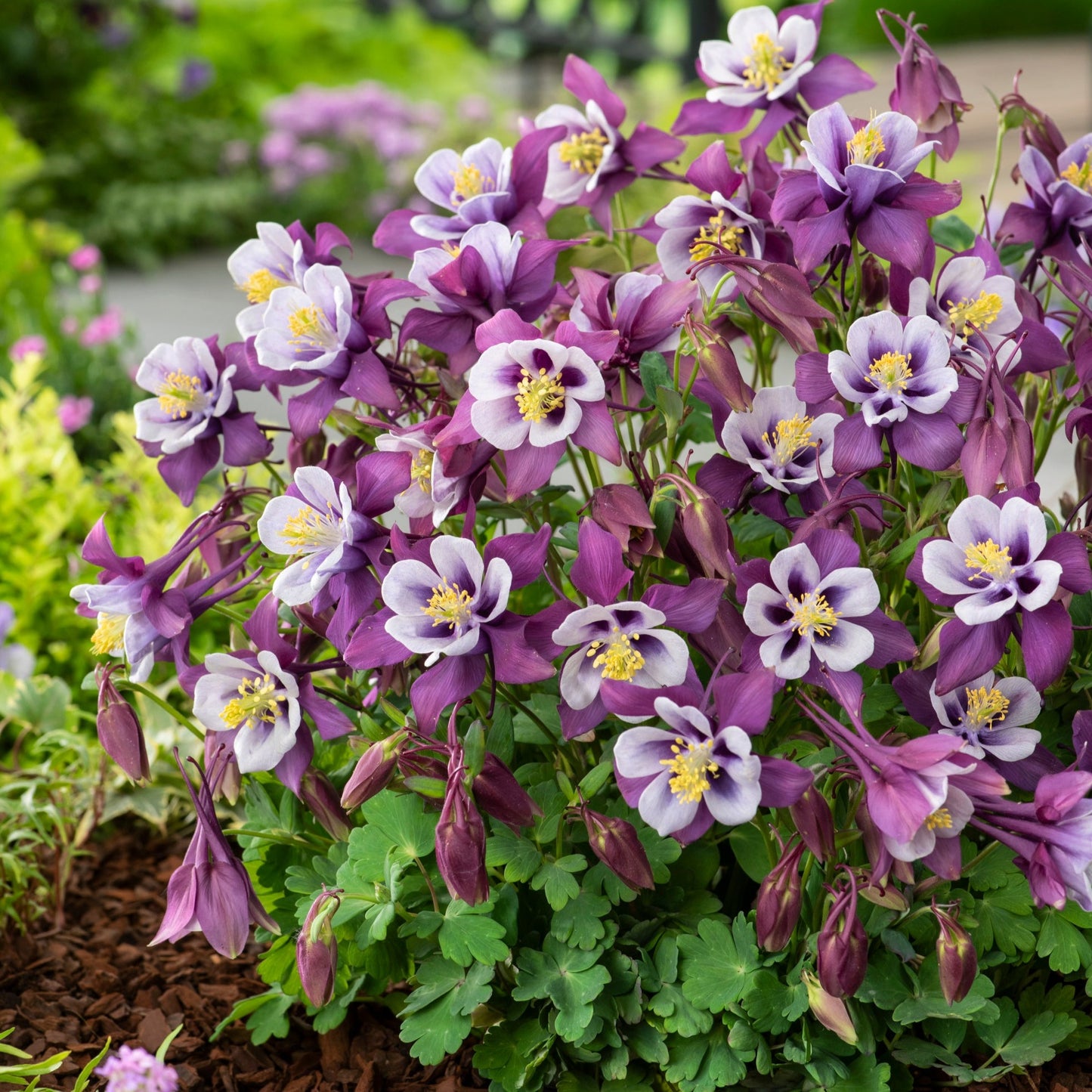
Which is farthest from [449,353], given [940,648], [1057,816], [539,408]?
[1057,816]

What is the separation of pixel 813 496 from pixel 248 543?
2.11 ft

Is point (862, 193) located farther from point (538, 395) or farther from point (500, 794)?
point (500, 794)

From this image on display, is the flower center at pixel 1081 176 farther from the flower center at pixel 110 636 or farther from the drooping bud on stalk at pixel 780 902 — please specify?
the flower center at pixel 110 636

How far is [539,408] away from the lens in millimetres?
1154

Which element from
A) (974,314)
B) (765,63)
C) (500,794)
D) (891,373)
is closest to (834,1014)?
(500,794)

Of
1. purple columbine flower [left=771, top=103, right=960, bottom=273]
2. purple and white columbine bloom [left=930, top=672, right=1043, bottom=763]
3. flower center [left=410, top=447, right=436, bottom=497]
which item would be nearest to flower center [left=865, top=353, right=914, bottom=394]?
purple columbine flower [left=771, top=103, right=960, bottom=273]

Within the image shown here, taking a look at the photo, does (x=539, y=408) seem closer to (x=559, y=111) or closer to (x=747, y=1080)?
(x=559, y=111)

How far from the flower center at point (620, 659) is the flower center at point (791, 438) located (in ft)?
0.83

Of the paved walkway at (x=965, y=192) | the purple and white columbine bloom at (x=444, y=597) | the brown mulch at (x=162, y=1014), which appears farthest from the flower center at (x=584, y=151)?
the paved walkway at (x=965, y=192)

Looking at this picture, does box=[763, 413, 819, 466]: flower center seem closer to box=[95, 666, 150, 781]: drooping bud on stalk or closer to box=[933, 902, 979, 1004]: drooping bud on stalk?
box=[933, 902, 979, 1004]: drooping bud on stalk

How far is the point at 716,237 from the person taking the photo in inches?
51.6

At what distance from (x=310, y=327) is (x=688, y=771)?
0.57 m

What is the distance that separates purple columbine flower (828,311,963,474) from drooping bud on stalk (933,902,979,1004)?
410 mm

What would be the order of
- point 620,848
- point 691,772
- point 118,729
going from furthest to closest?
point 118,729, point 620,848, point 691,772
